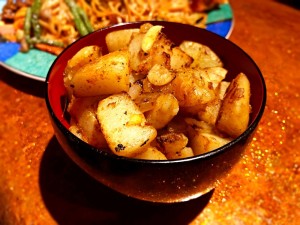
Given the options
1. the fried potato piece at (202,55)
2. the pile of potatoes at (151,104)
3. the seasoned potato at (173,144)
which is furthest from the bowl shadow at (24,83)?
the seasoned potato at (173,144)

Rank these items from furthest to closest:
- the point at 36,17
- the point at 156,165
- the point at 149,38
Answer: the point at 36,17
the point at 149,38
the point at 156,165

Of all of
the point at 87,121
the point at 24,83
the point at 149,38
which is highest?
the point at 149,38

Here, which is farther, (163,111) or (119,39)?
(119,39)

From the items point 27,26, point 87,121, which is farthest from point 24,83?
point 87,121

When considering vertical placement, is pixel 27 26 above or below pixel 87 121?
below

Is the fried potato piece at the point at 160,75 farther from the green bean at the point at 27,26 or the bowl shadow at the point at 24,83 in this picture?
the green bean at the point at 27,26

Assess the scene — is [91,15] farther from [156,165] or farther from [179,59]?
[156,165]

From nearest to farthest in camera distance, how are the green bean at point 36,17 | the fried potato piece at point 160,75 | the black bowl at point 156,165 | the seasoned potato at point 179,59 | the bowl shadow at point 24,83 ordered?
1. the black bowl at point 156,165
2. the fried potato piece at point 160,75
3. the seasoned potato at point 179,59
4. the bowl shadow at point 24,83
5. the green bean at point 36,17
